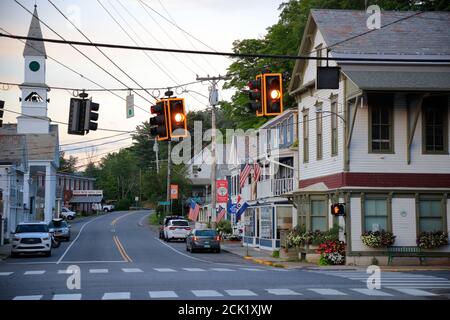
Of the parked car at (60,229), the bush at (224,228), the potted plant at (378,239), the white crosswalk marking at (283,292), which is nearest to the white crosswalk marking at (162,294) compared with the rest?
the white crosswalk marking at (283,292)

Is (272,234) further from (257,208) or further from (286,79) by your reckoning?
(286,79)

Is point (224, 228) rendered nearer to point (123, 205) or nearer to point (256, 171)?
point (256, 171)

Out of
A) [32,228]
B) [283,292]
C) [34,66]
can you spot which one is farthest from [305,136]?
[34,66]

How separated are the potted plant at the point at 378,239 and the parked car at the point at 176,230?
1179 inches

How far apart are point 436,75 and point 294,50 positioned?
83.7 ft

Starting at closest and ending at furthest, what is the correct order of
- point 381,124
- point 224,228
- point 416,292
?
point 416,292
point 381,124
point 224,228

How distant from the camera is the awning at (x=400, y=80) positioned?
33844 millimetres

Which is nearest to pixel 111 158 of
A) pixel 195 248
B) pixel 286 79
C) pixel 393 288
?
pixel 286 79

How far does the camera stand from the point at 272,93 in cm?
2294

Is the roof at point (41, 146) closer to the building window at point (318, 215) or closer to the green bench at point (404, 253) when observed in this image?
the building window at point (318, 215)

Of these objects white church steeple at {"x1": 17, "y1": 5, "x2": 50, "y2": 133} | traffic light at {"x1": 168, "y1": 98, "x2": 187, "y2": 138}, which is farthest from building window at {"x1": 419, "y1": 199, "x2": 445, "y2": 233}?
white church steeple at {"x1": 17, "y1": 5, "x2": 50, "y2": 133}

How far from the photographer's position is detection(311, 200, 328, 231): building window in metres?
A: 38.7

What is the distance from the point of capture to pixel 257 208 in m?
56.2

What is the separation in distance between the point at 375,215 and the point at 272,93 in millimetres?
15102
